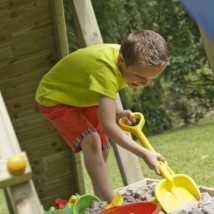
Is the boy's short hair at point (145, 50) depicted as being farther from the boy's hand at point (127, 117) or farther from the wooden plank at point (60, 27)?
the wooden plank at point (60, 27)

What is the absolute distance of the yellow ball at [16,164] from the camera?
1.31m

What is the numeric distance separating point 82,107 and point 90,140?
23 centimetres

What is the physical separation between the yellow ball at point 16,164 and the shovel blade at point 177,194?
0.96 metres

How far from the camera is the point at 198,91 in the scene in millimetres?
7594

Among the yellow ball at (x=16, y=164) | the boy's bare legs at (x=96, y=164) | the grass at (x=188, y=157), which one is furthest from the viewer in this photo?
the grass at (x=188, y=157)

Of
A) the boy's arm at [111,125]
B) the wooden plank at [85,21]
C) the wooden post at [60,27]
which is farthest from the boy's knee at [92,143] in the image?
the wooden post at [60,27]

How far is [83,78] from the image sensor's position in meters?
2.44

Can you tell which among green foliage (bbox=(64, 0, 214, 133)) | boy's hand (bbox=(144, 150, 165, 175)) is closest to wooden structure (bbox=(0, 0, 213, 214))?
boy's hand (bbox=(144, 150, 165, 175))

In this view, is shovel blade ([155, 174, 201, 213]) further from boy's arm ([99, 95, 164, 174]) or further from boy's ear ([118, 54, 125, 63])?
boy's ear ([118, 54, 125, 63])

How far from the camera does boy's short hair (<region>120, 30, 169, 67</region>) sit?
215cm

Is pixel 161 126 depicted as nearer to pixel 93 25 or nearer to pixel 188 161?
pixel 188 161

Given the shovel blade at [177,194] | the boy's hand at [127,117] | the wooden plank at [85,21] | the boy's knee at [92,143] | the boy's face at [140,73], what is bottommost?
the shovel blade at [177,194]

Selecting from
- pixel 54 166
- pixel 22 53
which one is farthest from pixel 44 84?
pixel 54 166

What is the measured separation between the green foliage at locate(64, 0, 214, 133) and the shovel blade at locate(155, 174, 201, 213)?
481 cm
